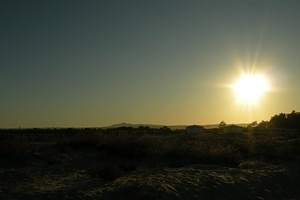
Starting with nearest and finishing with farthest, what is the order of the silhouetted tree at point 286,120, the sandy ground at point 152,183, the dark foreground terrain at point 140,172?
the sandy ground at point 152,183, the dark foreground terrain at point 140,172, the silhouetted tree at point 286,120

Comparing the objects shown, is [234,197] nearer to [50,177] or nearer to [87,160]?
[50,177]

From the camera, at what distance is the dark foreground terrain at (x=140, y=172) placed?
19203mm

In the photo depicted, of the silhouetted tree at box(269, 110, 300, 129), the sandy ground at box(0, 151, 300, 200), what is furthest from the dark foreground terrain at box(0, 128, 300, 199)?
the silhouetted tree at box(269, 110, 300, 129)

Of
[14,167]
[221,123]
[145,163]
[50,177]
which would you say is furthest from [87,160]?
[221,123]

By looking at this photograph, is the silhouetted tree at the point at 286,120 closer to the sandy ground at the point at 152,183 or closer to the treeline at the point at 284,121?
the treeline at the point at 284,121

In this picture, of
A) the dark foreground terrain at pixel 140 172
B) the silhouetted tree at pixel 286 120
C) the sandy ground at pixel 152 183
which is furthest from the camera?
the silhouetted tree at pixel 286 120

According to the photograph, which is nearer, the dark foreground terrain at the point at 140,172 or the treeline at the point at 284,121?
the dark foreground terrain at the point at 140,172

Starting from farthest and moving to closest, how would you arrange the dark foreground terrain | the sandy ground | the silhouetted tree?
the silhouetted tree < the dark foreground terrain < the sandy ground

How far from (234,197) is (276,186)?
5174mm

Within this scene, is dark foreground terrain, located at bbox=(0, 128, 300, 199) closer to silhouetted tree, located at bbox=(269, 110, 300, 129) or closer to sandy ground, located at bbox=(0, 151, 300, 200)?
sandy ground, located at bbox=(0, 151, 300, 200)

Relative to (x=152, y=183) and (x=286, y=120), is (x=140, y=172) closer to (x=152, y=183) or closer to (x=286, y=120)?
(x=152, y=183)

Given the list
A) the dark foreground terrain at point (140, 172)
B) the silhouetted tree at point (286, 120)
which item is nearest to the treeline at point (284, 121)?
the silhouetted tree at point (286, 120)

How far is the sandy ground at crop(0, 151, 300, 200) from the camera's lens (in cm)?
1847

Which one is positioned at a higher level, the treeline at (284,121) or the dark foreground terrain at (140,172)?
the treeline at (284,121)
